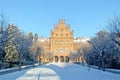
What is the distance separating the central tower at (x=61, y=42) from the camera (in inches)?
5315

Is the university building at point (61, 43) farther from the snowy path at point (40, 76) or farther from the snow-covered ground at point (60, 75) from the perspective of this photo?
the snowy path at point (40, 76)

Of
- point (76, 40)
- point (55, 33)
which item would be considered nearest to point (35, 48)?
point (55, 33)

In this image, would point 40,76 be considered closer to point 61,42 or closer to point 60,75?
point 60,75

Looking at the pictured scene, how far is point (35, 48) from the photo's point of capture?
75.0 m

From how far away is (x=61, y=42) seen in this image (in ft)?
450

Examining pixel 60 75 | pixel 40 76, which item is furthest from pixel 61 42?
pixel 40 76

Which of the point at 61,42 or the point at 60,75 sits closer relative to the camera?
the point at 60,75

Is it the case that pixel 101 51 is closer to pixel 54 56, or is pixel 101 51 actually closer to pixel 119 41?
pixel 119 41

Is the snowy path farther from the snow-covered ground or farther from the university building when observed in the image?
the university building

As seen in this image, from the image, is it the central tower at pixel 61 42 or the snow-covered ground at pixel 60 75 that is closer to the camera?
the snow-covered ground at pixel 60 75

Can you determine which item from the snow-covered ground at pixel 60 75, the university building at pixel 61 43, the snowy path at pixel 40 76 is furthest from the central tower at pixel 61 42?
the snowy path at pixel 40 76

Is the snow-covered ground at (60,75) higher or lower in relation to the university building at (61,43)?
lower

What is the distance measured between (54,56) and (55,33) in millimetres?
10955

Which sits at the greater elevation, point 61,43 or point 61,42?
point 61,42
